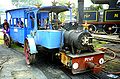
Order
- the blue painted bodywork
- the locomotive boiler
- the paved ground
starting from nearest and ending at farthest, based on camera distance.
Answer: the locomotive boiler < the paved ground < the blue painted bodywork

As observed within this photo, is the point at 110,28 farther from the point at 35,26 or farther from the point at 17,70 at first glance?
the point at 17,70

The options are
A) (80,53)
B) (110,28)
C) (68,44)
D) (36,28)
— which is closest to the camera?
(80,53)

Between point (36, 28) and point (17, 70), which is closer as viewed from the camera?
point (17, 70)

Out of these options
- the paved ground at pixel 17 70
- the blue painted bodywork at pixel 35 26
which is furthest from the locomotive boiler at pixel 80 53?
the paved ground at pixel 17 70

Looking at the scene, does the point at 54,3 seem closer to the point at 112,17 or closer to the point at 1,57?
the point at 1,57

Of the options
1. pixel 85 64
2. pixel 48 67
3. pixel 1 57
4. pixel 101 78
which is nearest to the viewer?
pixel 101 78

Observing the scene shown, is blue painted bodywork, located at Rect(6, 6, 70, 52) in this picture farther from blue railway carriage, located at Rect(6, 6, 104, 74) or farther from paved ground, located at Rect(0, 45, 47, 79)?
paved ground, located at Rect(0, 45, 47, 79)

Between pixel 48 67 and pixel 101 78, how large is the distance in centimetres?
228

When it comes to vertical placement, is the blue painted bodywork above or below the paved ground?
above

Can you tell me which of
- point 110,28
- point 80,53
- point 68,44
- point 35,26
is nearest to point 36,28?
point 35,26

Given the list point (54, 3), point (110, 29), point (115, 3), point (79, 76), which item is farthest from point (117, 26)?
point (79, 76)

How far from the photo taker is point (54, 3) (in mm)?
8008

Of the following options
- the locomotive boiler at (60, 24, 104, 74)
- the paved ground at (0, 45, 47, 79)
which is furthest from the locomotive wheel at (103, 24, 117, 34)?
the locomotive boiler at (60, 24, 104, 74)

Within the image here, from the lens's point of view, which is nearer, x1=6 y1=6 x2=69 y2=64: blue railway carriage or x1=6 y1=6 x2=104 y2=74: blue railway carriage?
x1=6 y1=6 x2=104 y2=74: blue railway carriage
